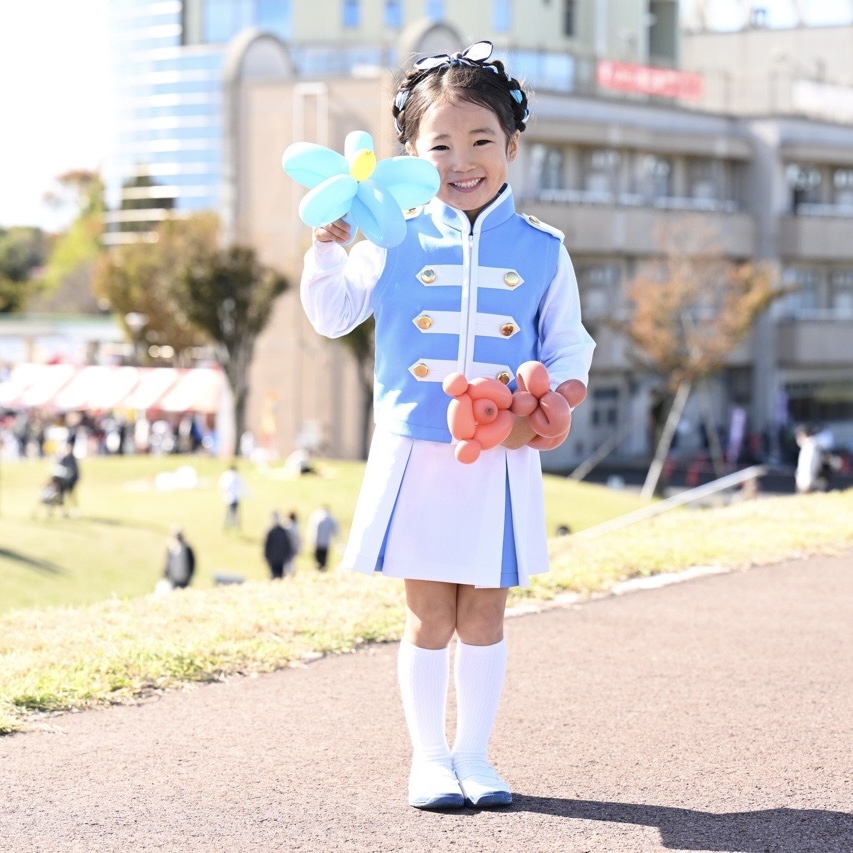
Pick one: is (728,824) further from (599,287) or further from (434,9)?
(434,9)

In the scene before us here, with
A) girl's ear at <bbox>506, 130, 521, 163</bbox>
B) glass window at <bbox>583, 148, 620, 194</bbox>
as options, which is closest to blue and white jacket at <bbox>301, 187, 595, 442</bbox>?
girl's ear at <bbox>506, 130, 521, 163</bbox>

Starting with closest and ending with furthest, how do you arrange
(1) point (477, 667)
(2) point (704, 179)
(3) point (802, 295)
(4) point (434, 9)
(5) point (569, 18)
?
1. (1) point (477, 667)
2. (2) point (704, 179)
3. (3) point (802, 295)
4. (4) point (434, 9)
5. (5) point (569, 18)

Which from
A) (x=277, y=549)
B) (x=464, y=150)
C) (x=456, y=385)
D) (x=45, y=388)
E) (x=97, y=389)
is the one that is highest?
(x=464, y=150)

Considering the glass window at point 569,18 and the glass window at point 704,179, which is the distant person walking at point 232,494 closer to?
the glass window at point 704,179

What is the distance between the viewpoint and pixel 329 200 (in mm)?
3799

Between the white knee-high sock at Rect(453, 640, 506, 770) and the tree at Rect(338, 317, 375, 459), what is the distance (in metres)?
30.5

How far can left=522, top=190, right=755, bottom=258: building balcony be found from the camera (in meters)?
42.8

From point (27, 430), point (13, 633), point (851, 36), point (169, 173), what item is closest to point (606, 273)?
point (27, 430)

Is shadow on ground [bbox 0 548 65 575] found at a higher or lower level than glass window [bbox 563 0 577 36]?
lower

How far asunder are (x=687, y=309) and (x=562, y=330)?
3698 centimetres

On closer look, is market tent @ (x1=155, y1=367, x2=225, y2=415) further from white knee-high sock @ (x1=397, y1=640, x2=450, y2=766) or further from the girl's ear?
white knee-high sock @ (x1=397, y1=640, x2=450, y2=766)

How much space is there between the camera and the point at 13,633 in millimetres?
5832

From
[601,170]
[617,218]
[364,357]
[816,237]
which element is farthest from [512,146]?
[816,237]

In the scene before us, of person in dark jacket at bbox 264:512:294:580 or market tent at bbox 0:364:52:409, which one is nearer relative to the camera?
person in dark jacket at bbox 264:512:294:580
